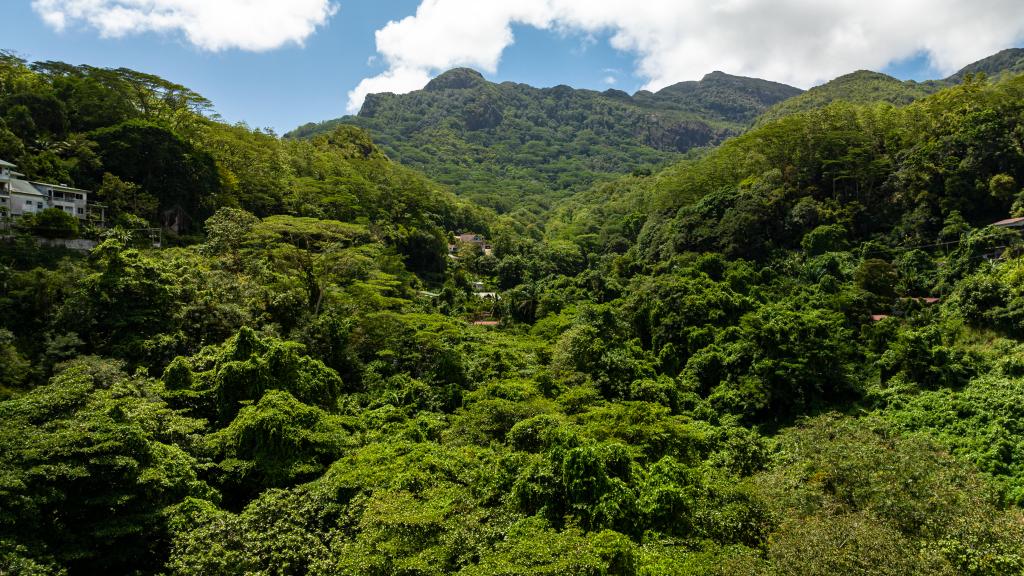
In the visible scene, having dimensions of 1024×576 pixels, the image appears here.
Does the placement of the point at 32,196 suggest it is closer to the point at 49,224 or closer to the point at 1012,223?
the point at 49,224

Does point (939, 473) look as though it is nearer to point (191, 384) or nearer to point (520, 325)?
point (191, 384)

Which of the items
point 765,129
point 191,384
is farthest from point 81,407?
point 765,129

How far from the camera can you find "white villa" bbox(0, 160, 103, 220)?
23.9 m

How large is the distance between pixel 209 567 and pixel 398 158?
129121 mm

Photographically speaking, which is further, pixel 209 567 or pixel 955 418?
pixel 955 418

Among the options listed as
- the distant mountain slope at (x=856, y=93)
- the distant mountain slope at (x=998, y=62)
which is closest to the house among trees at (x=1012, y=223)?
the distant mountain slope at (x=856, y=93)

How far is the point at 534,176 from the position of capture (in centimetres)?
14375

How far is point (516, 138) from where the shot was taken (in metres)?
174

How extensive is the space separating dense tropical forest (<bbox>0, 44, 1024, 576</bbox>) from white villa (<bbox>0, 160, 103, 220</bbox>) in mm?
1261

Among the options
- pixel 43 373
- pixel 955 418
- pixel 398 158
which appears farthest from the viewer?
pixel 398 158

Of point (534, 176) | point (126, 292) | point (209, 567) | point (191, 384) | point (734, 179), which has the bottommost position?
point (209, 567)

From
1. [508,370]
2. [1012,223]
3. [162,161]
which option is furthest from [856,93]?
[162,161]

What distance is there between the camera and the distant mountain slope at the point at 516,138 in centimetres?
13375

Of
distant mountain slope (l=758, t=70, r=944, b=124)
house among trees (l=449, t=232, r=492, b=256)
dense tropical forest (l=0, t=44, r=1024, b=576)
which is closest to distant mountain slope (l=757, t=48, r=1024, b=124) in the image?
distant mountain slope (l=758, t=70, r=944, b=124)
